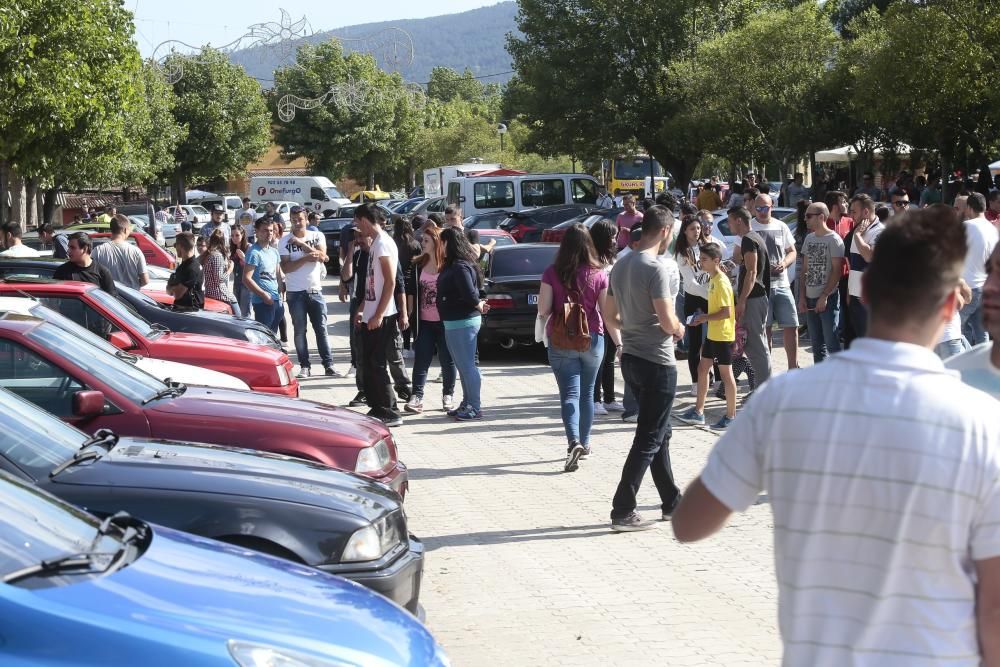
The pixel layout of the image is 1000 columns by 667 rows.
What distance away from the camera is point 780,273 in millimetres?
12367

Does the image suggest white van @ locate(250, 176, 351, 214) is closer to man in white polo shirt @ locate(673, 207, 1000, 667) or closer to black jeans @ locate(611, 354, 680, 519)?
black jeans @ locate(611, 354, 680, 519)

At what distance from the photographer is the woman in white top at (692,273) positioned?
1155 cm

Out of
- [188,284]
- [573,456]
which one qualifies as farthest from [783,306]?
[188,284]

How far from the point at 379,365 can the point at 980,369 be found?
769cm

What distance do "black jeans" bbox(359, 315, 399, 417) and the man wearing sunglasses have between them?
3.43 metres

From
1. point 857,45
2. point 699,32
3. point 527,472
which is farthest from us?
point 699,32

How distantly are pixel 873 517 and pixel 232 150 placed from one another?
70290 millimetres

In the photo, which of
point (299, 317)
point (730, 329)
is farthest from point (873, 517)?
point (299, 317)

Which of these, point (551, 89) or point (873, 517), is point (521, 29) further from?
point (873, 517)

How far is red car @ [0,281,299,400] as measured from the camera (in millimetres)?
10039

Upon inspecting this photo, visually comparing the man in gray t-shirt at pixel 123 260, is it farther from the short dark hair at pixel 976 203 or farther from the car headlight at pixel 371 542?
the car headlight at pixel 371 542

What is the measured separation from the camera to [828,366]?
2684mm

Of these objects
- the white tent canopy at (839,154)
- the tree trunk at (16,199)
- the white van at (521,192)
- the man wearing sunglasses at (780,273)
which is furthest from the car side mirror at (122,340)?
the white tent canopy at (839,154)

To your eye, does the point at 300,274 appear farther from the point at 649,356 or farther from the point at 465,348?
the point at 649,356
